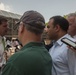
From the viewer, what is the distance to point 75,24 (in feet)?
11.3

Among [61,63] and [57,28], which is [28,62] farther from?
Result: [57,28]

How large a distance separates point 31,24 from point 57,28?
134 cm

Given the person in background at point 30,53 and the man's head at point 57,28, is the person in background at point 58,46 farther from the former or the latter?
the person in background at point 30,53

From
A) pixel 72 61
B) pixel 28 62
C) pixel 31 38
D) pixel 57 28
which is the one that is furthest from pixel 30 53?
pixel 57 28

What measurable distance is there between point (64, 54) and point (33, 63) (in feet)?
3.10

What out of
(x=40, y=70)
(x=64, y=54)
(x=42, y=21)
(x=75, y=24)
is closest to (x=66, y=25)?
(x=75, y=24)

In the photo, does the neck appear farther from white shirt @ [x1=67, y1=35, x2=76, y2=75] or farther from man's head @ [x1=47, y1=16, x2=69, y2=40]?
man's head @ [x1=47, y1=16, x2=69, y2=40]

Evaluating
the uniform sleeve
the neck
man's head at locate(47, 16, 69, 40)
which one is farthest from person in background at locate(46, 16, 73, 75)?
the uniform sleeve

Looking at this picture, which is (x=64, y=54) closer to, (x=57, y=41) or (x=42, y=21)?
(x=57, y=41)

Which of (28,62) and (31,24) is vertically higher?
(31,24)

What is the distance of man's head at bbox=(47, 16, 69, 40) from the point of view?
135 inches

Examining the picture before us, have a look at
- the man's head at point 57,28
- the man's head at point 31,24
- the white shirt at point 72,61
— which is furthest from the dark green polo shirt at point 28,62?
the man's head at point 57,28

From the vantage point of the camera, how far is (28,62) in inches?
77.0

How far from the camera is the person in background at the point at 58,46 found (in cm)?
286
